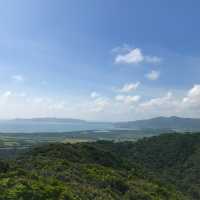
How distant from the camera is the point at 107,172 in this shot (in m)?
34.0

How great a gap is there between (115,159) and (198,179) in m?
16.2

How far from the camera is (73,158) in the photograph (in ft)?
148

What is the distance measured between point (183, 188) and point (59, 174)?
97.1 ft

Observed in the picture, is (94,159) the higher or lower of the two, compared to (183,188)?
higher

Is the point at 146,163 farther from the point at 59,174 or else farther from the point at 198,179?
the point at 59,174

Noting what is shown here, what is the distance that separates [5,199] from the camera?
1395cm

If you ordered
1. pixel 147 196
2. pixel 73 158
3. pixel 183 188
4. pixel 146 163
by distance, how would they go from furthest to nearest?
pixel 146 163 → pixel 183 188 → pixel 73 158 → pixel 147 196

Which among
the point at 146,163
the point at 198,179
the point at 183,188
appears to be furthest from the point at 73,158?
the point at 146,163

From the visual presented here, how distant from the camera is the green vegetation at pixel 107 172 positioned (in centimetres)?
1758

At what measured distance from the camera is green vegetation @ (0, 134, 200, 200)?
17.6 m

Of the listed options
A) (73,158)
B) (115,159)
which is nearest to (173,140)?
(115,159)

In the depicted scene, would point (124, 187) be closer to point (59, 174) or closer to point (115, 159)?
point (59, 174)

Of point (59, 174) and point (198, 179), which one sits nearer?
point (59, 174)

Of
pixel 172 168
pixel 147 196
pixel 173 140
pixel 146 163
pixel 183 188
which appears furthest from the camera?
pixel 173 140
